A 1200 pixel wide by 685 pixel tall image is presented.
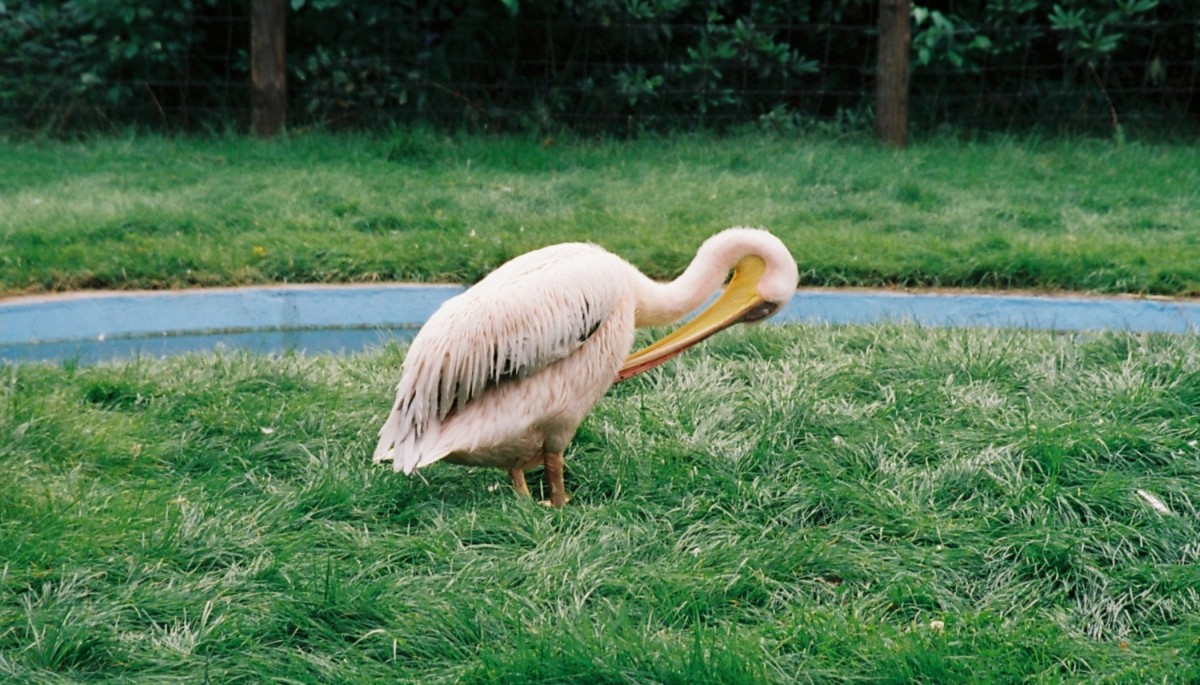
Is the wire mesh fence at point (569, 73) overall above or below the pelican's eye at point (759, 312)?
above

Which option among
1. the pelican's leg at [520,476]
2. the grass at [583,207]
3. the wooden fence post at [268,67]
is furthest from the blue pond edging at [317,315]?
the wooden fence post at [268,67]

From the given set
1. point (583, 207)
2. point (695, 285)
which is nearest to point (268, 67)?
point (583, 207)

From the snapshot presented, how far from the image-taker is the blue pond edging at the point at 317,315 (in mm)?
5145

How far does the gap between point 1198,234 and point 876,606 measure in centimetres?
430

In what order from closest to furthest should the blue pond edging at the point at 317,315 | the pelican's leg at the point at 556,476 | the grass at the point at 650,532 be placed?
the grass at the point at 650,532 → the pelican's leg at the point at 556,476 → the blue pond edging at the point at 317,315

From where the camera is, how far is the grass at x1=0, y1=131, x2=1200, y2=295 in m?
5.77

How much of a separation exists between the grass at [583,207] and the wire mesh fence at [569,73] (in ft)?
2.10

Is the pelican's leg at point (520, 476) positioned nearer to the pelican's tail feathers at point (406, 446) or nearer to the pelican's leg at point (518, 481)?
the pelican's leg at point (518, 481)

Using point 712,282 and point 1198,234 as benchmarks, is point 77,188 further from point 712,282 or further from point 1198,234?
point 1198,234

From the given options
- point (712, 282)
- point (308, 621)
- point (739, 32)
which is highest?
point (739, 32)

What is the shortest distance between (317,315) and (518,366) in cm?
256

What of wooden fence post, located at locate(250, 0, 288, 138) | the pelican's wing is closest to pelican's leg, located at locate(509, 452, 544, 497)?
the pelican's wing

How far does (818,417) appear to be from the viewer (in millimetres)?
3791

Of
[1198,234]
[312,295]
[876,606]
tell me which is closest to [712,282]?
[876,606]
